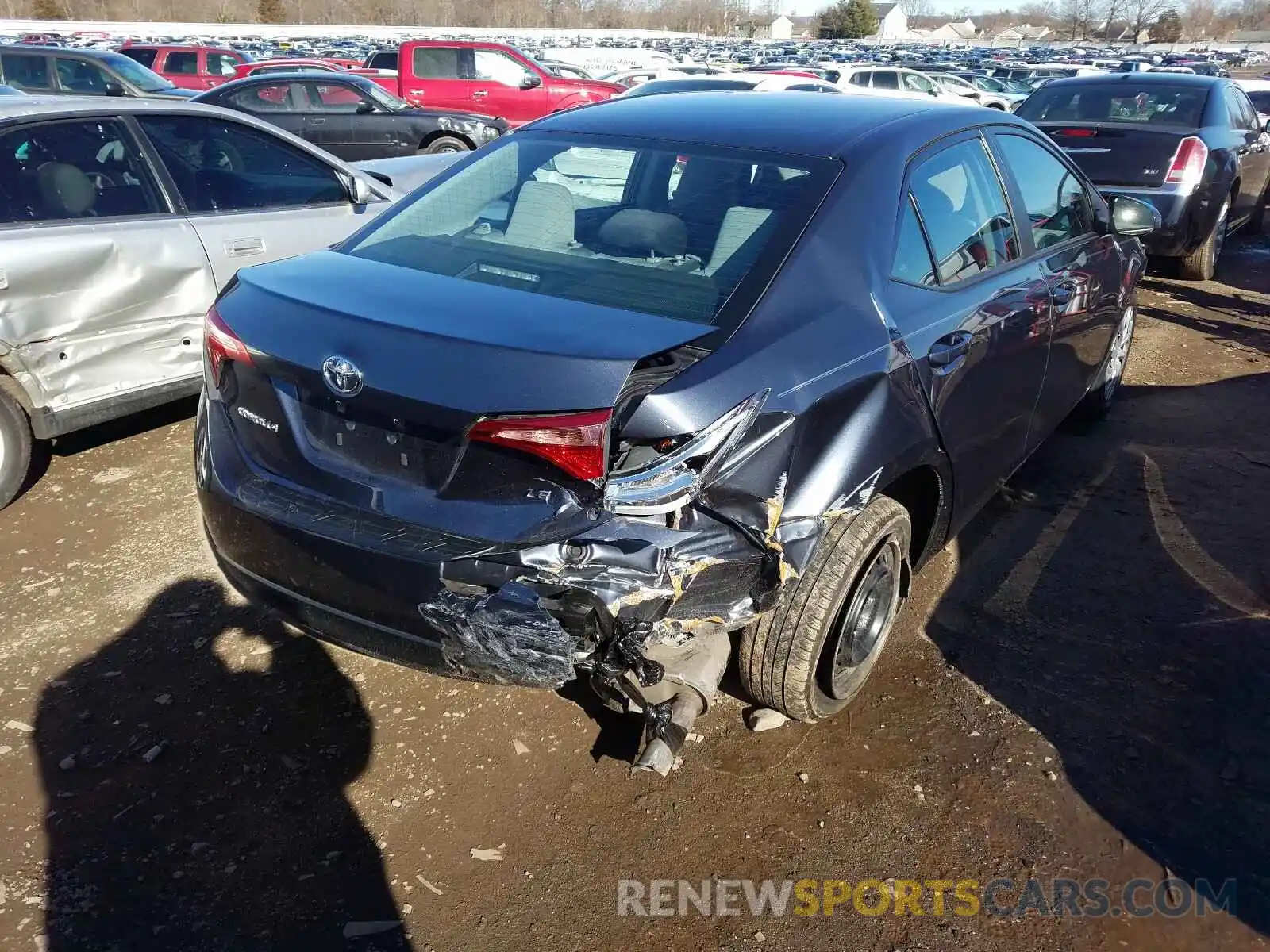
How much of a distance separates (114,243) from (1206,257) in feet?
27.8

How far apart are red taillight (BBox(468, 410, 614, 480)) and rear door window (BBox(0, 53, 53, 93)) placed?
12.7 metres

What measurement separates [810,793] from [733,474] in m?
1.07

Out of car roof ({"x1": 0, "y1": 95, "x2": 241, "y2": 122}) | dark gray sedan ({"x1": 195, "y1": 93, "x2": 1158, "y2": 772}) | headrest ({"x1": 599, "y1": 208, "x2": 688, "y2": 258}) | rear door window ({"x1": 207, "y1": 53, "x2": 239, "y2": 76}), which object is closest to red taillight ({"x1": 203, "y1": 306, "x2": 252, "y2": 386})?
dark gray sedan ({"x1": 195, "y1": 93, "x2": 1158, "y2": 772})

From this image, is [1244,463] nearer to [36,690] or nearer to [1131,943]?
[1131,943]

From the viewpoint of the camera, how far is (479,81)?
1633 cm

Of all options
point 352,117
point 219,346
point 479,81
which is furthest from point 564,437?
point 479,81

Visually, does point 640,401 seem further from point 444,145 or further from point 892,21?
point 892,21

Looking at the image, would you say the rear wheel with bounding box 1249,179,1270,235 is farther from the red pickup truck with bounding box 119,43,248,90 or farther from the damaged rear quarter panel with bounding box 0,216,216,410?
the red pickup truck with bounding box 119,43,248,90

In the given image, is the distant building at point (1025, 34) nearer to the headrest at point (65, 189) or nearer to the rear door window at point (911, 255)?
the headrest at point (65, 189)

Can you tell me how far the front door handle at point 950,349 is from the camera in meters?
2.92

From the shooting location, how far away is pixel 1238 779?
112 inches

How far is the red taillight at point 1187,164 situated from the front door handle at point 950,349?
6042 millimetres

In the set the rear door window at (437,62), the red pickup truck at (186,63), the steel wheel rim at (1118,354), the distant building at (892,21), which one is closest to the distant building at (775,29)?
the distant building at (892,21)

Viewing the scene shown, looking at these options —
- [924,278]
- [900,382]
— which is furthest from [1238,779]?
[924,278]
